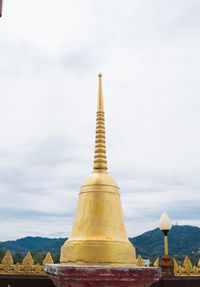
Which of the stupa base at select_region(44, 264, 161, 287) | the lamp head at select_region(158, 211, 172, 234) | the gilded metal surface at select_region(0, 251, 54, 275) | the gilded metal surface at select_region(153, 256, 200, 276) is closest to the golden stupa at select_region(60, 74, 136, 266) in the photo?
the stupa base at select_region(44, 264, 161, 287)

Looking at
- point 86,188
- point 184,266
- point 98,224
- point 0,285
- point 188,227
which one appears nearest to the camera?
point 98,224

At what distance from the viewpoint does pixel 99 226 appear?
5.02m

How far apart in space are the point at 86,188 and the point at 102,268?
5.82 ft

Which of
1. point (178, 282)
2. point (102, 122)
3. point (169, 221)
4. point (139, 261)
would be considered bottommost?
point (178, 282)

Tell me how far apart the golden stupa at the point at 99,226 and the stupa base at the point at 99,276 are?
0.73 metres

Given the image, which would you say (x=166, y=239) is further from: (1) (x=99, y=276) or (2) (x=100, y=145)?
(1) (x=99, y=276)

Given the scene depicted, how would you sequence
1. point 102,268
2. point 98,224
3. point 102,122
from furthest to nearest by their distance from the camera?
point 102,122
point 98,224
point 102,268

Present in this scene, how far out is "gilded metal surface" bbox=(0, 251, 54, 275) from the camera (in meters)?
7.63

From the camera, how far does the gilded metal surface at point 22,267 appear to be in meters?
7.63

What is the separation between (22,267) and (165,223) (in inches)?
157

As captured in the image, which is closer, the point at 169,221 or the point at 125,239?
the point at 125,239

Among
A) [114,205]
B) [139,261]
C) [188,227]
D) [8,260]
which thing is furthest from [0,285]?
[188,227]

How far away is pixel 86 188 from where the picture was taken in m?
5.44

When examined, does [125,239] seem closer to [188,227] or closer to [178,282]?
[178,282]
